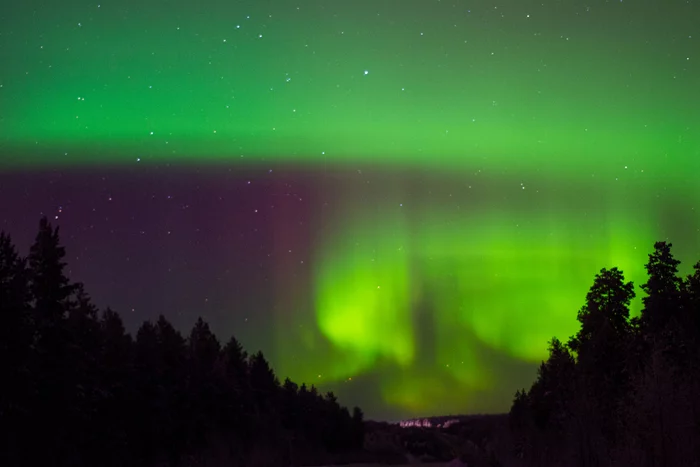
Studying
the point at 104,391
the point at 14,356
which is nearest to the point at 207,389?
the point at 104,391

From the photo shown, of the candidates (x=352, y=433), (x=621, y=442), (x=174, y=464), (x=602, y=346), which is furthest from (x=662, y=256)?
(x=352, y=433)

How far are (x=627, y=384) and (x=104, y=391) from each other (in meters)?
24.9

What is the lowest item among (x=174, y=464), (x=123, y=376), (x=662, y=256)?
(x=174, y=464)

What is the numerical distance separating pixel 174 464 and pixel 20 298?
2060 cm

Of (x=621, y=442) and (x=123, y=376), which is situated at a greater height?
(x=123, y=376)

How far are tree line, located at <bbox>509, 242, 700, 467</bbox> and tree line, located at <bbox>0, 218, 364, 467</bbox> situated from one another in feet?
62.1

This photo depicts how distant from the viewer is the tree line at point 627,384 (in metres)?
31.6

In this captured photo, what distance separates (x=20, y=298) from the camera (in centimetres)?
3881

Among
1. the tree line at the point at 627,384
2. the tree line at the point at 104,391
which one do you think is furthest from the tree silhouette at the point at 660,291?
the tree line at the point at 104,391

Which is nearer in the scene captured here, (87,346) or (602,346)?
(87,346)

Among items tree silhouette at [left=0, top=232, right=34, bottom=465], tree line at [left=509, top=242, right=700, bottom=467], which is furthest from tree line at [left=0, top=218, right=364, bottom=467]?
tree line at [left=509, top=242, right=700, bottom=467]

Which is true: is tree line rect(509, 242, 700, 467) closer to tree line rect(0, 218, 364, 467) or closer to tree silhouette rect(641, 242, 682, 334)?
tree silhouette rect(641, 242, 682, 334)

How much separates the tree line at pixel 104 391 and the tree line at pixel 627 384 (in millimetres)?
18916

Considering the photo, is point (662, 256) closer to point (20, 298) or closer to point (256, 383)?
point (20, 298)
